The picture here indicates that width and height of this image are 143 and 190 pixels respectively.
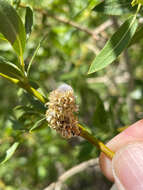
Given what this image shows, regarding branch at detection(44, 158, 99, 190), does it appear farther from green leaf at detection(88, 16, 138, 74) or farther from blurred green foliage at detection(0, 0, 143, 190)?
green leaf at detection(88, 16, 138, 74)

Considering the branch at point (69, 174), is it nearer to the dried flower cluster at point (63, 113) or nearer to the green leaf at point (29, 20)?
the dried flower cluster at point (63, 113)

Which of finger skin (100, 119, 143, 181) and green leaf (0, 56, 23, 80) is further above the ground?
green leaf (0, 56, 23, 80)

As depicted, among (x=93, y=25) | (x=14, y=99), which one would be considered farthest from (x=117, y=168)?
(x=14, y=99)

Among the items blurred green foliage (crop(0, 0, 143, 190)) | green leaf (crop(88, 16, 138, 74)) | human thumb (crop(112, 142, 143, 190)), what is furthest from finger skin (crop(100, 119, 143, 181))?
green leaf (crop(88, 16, 138, 74))

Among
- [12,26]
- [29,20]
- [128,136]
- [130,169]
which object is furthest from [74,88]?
[12,26]

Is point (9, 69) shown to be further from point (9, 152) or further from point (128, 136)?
point (128, 136)

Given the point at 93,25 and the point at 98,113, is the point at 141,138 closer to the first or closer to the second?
the point at 98,113

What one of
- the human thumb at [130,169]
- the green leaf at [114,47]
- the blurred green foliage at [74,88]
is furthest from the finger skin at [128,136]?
the green leaf at [114,47]
